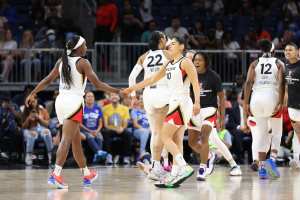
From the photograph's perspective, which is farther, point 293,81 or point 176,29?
point 176,29

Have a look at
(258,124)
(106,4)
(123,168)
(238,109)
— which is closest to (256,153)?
(258,124)

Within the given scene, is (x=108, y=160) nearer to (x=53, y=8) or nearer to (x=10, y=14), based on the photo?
(x=53, y=8)

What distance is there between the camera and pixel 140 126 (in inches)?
698

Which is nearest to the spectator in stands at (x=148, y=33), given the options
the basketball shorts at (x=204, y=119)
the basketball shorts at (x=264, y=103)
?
the basketball shorts at (x=264, y=103)

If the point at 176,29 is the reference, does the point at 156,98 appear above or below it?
below

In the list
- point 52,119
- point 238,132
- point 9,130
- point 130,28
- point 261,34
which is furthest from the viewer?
point 261,34

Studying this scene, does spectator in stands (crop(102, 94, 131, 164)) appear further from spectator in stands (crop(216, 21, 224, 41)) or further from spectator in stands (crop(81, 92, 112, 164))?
spectator in stands (crop(216, 21, 224, 41))

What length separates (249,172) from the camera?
14.4m

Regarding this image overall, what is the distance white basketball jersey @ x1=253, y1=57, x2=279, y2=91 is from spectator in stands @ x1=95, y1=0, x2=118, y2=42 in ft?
26.1

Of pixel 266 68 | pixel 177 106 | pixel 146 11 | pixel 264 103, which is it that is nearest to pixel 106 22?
A: pixel 146 11

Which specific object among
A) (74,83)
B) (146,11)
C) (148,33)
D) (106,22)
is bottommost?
(74,83)

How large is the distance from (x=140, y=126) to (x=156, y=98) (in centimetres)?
564

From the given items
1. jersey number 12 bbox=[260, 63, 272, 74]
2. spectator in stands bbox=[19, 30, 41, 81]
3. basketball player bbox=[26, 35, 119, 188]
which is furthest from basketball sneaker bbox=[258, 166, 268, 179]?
spectator in stands bbox=[19, 30, 41, 81]

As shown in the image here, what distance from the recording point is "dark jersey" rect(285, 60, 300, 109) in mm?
13930
